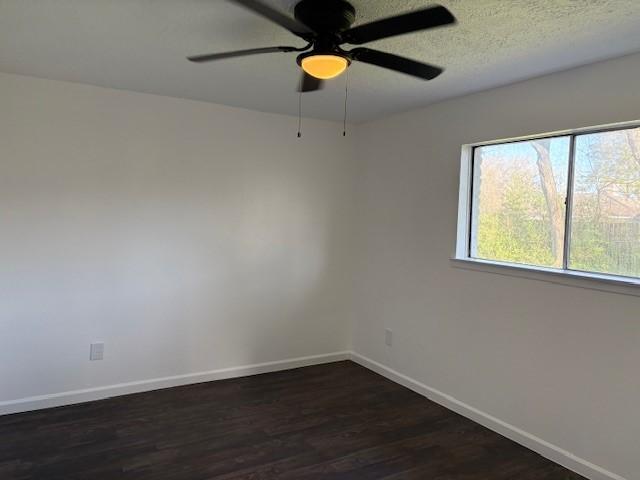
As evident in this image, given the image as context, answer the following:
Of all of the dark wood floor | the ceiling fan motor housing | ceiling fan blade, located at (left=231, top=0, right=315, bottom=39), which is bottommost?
the dark wood floor

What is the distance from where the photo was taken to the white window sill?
2.32m

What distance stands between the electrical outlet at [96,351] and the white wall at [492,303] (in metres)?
2.24

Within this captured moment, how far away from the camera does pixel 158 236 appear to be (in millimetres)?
3449

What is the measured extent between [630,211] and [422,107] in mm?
1678

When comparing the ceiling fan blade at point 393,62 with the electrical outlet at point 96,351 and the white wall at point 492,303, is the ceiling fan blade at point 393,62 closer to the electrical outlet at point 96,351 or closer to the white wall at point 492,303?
the white wall at point 492,303

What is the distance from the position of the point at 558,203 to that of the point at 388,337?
6.02ft

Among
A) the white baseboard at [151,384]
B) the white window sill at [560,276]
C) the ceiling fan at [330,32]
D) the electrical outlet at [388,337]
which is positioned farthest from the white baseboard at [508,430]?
the ceiling fan at [330,32]

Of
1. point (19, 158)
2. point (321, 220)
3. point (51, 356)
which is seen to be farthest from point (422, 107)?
point (51, 356)

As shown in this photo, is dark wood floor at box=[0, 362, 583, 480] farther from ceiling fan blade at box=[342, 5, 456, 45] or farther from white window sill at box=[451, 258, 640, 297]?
ceiling fan blade at box=[342, 5, 456, 45]

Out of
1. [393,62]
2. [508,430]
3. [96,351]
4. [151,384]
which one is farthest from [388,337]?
[393,62]

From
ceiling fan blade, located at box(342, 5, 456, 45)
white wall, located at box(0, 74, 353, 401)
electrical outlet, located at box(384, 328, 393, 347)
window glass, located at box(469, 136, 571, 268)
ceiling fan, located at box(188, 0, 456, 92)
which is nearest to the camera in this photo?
ceiling fan blade, located at box(342, 5, 456, 45)

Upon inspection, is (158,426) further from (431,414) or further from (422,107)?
(422,107)

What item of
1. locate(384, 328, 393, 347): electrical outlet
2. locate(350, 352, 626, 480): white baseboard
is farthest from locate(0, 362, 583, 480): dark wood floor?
locate(384, 328, 393, 347): electrical outlet

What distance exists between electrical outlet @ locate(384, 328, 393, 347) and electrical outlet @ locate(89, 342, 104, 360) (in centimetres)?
230
